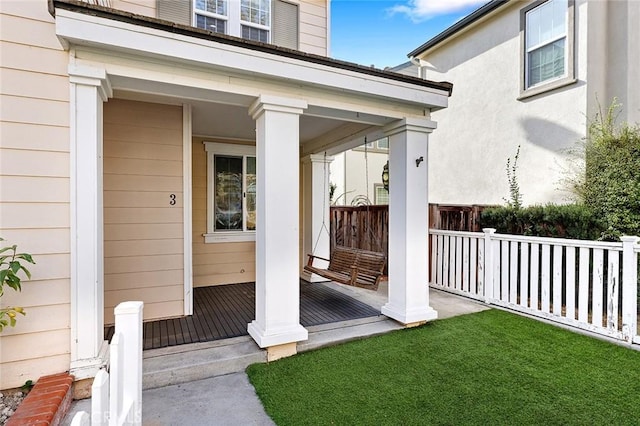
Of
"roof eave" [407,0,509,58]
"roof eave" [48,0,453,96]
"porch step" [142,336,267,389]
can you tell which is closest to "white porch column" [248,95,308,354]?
"porch step" [142,336,267,389]

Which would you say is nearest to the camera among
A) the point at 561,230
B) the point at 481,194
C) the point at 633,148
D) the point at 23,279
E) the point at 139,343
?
the point at 139,343

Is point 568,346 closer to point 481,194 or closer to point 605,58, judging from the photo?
point 481,194

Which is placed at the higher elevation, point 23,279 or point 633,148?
point 633,148

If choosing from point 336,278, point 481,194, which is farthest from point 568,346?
point 481,194

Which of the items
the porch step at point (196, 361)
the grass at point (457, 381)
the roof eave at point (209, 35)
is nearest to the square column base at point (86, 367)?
the porch step at point (196, 361)

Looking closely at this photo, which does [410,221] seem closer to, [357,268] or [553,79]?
[357,268]

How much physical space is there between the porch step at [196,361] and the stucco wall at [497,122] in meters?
5.97

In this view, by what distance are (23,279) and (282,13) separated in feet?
15.6

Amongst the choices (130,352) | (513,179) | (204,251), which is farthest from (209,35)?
(513,179)

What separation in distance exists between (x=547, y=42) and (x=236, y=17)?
577 cm

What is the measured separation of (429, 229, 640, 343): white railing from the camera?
3.58 metres

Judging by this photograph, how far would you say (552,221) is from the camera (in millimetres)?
4832

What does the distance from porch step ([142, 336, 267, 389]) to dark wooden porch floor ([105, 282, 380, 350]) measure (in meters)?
0.19

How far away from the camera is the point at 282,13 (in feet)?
17.0
